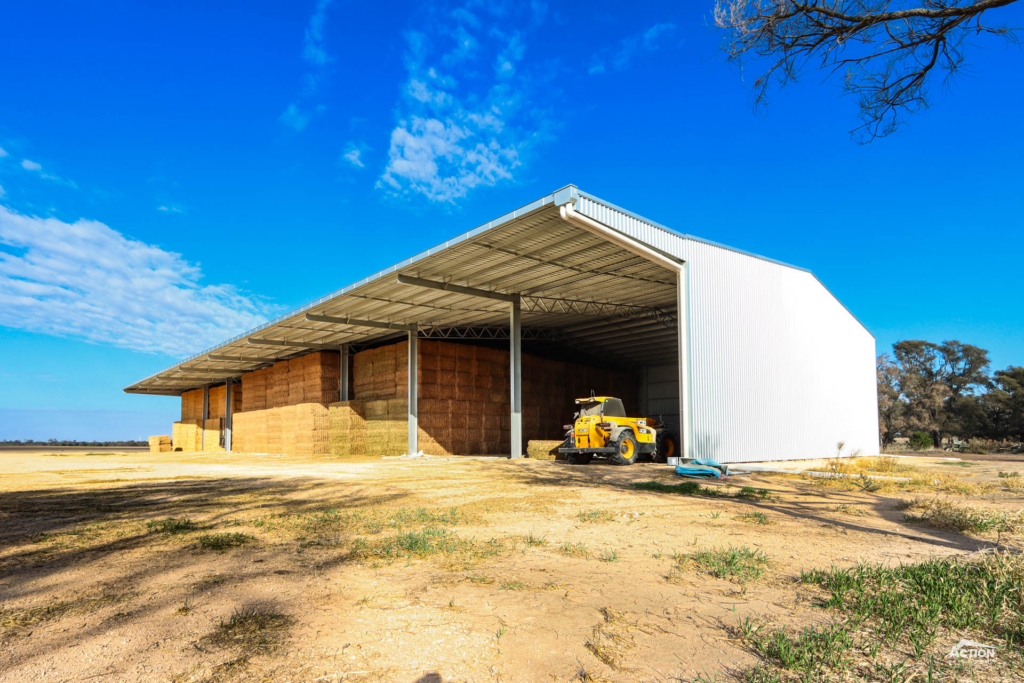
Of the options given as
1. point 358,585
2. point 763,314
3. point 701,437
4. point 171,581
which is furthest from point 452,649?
point 763,314

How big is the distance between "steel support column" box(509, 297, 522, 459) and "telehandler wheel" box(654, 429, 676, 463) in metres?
5.42

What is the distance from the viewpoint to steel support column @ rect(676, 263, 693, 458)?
18297mm

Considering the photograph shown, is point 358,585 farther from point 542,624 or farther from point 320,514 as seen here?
point 320,514

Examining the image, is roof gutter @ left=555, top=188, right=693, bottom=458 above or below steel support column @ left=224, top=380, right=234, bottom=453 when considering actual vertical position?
above

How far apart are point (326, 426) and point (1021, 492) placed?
27934 millimetres

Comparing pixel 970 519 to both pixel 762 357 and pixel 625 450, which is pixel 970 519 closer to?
pixel 625 450

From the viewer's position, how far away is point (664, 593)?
15.8 ft

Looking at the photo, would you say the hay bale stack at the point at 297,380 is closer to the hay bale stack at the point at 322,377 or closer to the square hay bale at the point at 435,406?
the hay bale stack at the point at 322,377

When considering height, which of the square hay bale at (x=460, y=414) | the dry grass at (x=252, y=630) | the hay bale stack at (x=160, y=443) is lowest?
the hay bale stack at (x=160, y=443)

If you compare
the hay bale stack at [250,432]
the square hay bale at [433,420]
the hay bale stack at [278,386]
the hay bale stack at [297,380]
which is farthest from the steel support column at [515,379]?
the hay bale stack at [250,432]

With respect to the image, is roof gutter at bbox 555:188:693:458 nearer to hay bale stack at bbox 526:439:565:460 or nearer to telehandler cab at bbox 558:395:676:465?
telehandler cab at bbox 558:395:676:465

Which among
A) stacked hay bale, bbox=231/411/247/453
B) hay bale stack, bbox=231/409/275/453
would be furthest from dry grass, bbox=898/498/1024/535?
stacked hay bale, bbox=231/411/247/453

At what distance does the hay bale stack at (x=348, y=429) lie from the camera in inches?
1181

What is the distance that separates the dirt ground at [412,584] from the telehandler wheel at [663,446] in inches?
491
